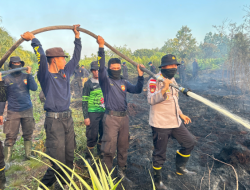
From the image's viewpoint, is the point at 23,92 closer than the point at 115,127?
No

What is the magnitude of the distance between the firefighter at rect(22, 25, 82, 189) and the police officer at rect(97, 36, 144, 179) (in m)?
0.61

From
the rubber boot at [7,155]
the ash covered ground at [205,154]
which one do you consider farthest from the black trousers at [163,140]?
the rubber boot at [7,155]

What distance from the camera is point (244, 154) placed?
3.82 m

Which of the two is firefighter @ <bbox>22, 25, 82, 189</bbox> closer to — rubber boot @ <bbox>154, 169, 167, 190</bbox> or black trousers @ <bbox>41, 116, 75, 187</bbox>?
black trousers @ <bbox>41, 116, 75, 187</bbox>

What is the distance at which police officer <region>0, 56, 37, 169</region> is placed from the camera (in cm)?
384

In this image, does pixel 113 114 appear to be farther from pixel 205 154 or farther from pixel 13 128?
pixel 205 154

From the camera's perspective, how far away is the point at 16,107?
3875mm

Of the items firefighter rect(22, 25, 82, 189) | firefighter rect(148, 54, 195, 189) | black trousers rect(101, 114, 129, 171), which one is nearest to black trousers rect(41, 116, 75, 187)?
firefighter rect(22, 25, 82, 189)

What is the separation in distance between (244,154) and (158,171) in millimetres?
2115

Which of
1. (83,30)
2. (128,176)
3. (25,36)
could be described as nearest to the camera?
(25,36)

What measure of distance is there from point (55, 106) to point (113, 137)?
1.12 meters

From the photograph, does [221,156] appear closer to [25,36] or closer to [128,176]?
[128,176]

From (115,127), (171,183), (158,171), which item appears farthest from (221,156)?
(115,127)

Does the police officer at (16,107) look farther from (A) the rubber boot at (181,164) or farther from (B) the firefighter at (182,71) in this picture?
(B) the firefighter at (182,71)
